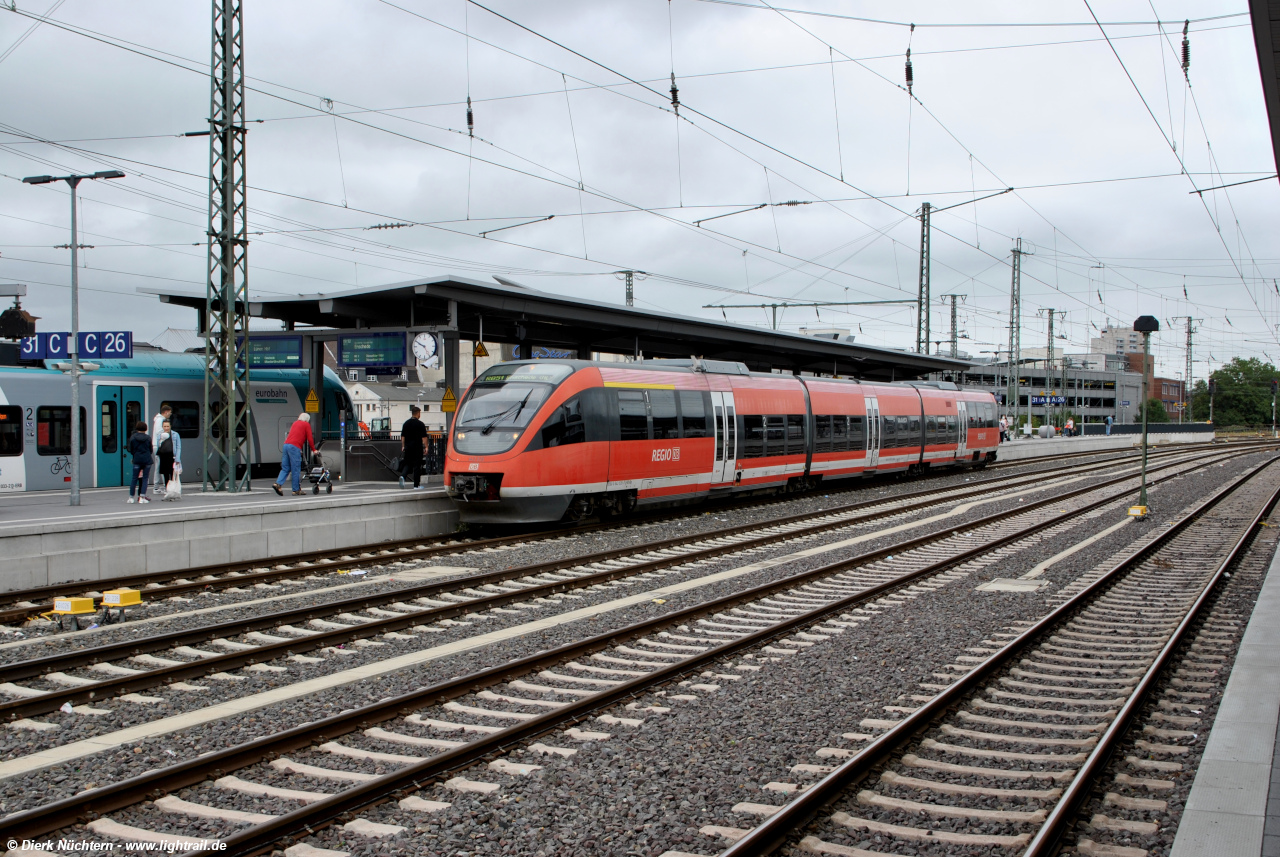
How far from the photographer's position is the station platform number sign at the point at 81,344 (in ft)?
51.4

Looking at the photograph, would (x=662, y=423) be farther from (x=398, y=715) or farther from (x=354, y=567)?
(x=398, y=715)

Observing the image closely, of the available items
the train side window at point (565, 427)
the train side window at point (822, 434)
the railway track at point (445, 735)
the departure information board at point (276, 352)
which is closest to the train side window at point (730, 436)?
the train side window at point (822, 434)

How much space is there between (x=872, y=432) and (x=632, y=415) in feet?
39.2

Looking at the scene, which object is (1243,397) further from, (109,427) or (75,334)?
(75,334)

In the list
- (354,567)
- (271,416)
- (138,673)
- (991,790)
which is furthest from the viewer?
(271,416)

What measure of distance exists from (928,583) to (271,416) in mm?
18378

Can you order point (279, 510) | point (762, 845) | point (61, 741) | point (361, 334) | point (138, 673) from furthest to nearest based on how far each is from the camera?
point (361, 334), point (279, 510), point (138, 673), point (61, 741), point (762, 845)

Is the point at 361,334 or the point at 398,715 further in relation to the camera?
the point at 361,334

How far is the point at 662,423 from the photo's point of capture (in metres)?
18.0

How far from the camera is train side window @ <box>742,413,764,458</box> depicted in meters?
20.7

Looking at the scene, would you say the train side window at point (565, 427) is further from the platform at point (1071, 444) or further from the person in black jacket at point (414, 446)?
the platform at point (1071, 444)

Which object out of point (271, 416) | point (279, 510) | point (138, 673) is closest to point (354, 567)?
point (279, 510)

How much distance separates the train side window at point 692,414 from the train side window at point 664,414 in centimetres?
25

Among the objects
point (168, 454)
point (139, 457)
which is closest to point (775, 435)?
point (168, 454)
